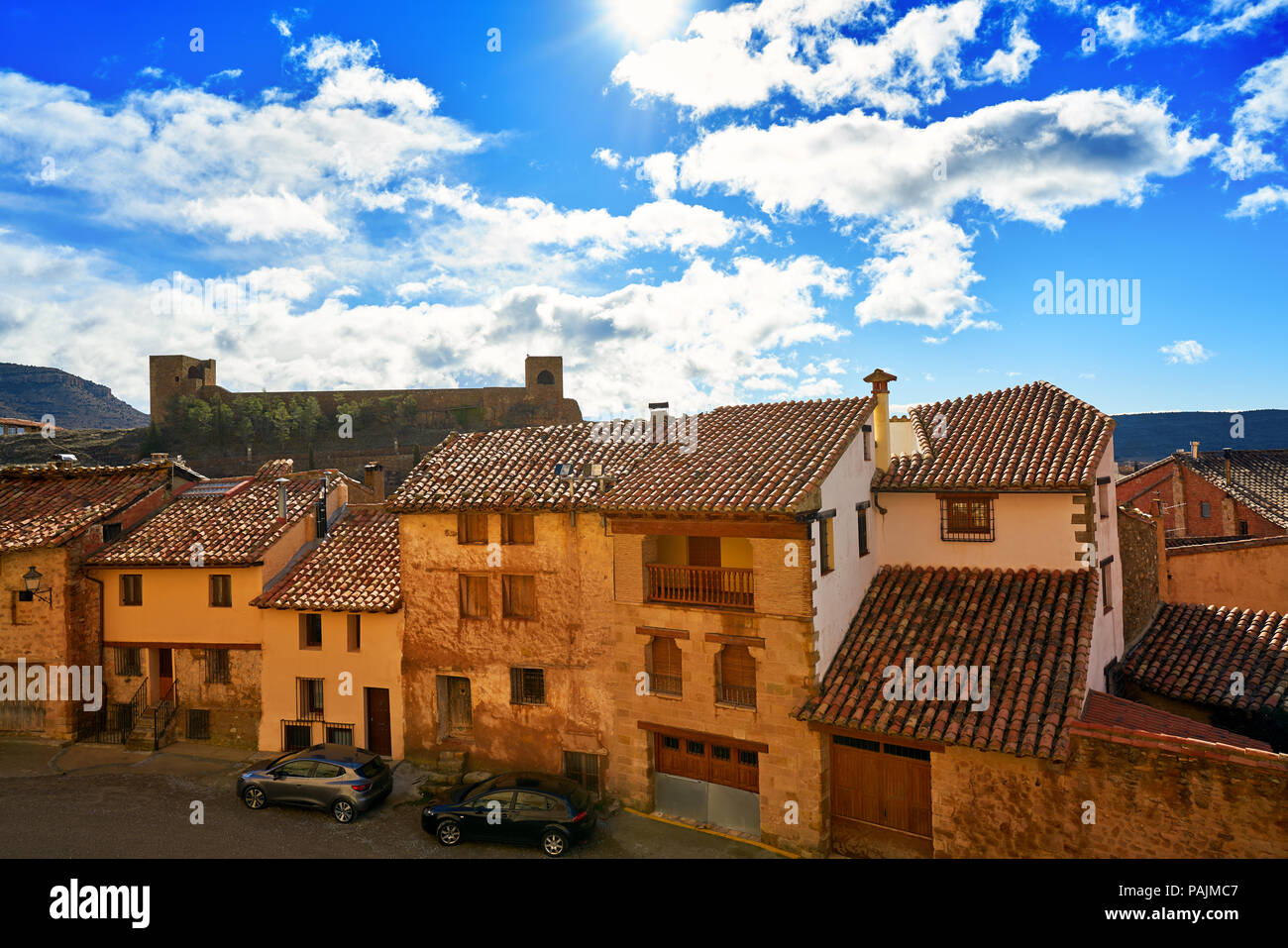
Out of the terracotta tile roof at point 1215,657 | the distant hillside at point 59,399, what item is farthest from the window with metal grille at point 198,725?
the distant hillside at point 59,399

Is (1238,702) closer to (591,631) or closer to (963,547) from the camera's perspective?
(963,547)

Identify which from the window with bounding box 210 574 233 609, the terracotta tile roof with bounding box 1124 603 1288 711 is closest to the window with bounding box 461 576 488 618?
the window with bounding box 210 574 233 609

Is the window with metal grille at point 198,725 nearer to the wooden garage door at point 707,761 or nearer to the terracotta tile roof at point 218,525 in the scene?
the terracotta tile roof at point 218,525

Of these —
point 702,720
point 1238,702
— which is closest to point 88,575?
point 702,720

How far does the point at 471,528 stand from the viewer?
20219 mm

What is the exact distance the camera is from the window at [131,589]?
23.6m

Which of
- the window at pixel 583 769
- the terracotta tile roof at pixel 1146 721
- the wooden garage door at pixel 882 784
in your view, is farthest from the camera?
the window at pixel 583 769

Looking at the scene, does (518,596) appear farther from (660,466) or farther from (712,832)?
(712,832)

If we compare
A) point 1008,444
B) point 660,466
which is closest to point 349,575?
point 660,466

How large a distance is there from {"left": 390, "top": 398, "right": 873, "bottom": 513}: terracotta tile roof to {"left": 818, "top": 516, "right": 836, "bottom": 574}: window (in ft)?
3.62

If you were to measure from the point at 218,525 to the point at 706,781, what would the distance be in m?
18.3

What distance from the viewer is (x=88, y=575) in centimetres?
2348

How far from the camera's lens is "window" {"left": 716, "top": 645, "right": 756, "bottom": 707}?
1695cm

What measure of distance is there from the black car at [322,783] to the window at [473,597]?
14.3 ft
